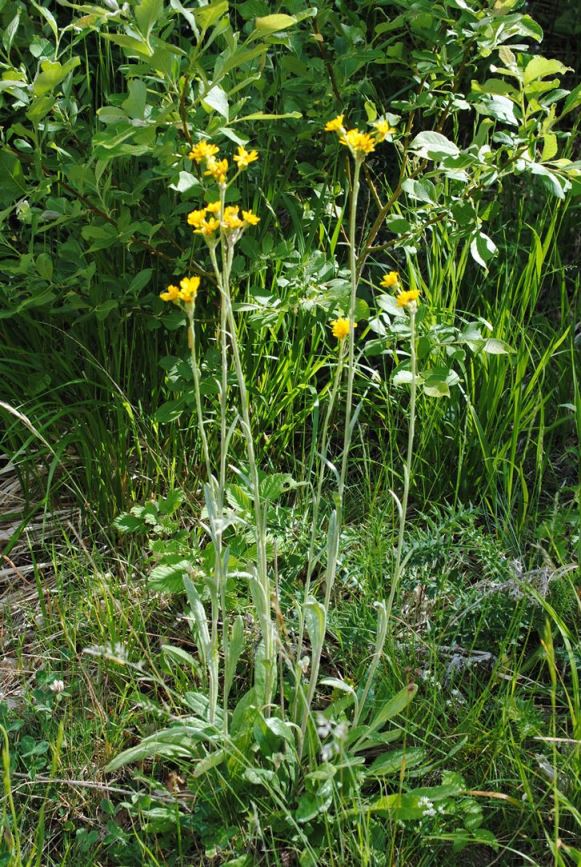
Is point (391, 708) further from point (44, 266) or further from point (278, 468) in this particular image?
point (44, 266)

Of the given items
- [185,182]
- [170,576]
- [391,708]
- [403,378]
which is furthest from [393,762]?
[185,182]

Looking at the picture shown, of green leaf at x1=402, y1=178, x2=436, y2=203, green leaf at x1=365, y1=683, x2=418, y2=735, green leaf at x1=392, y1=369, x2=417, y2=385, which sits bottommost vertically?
green leaf at x1=365, y1=683, x2=418, y2=735

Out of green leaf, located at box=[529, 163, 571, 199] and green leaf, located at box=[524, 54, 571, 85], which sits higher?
green leaf, located at box=[524, 54, 571, 85]

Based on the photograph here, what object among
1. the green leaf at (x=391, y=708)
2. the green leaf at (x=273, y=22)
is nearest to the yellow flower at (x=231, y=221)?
the green leaf at (x=273, y=22)

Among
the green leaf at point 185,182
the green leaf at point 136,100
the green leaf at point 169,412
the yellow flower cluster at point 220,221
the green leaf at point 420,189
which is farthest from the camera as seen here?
the green leaf at point 169,412

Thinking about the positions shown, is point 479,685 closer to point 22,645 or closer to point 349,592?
point 349,592

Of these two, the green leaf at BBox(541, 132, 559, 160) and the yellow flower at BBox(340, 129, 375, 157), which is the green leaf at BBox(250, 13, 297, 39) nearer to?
the yellow flower at BBox(340, 129, 375, 157)

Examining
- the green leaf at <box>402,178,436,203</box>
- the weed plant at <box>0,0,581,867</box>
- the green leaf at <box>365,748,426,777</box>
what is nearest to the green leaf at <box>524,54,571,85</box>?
the weed plant at <box>0,0,581,867</box>

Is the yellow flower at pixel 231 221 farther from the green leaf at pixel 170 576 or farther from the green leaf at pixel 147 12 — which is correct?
the green leaf at pixel 170 576

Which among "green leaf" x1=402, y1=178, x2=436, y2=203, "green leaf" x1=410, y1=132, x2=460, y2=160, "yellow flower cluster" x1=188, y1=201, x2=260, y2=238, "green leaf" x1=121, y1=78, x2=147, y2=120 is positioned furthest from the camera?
"green leaf" x1=402, y1=178, x2=436, y2=203

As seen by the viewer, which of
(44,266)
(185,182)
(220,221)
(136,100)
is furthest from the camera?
(44,266)

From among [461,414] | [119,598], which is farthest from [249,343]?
[119,598]

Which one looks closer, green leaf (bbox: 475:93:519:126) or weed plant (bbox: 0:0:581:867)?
weed plant (bbox: 0:0:581:867)

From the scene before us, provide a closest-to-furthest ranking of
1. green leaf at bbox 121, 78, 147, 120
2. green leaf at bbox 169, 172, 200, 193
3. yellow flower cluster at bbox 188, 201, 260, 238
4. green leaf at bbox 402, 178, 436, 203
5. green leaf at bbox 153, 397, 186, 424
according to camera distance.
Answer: yellow flower cluster at bbox 188, 201, 260, 238
green leaf at bbox 121, 78, 147, 120
green leaf at bbox 169, 172, 200, 193
green leaf at bbox 402, 178, 436, 203
green leaf at bbox 153, 397, 186, 424
